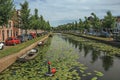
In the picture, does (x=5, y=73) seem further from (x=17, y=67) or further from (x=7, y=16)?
(x=7, y=16)

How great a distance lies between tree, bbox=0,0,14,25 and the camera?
104 ft

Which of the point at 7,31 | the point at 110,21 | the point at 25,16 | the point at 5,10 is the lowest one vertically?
the point at 7,31

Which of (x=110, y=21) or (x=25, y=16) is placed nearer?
(x=25, y=16)

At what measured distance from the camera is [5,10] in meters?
31.8

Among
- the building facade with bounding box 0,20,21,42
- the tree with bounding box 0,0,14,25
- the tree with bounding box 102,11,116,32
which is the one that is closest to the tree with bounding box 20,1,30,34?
the building facade with bounding box 0,20,21,42

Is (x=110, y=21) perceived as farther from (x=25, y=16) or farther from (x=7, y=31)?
(x=7, y=31)

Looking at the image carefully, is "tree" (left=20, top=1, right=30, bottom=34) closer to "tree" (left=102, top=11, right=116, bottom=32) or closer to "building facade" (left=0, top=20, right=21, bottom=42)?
"building facade" (left=0, top=20, right=21, bottom=42)

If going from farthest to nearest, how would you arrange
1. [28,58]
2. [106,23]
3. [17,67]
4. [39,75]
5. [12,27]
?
[106,23] → [12,27] → [28,58] → [17,67] → [39,75]

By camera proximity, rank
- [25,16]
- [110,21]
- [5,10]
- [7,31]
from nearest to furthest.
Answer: [5,10] < [7,31] < [25,16] < [110,21]

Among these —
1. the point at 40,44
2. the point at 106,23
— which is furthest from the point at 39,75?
the point at 106,23

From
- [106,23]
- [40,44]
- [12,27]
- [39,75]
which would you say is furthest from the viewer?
[106,23]

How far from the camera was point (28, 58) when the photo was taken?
29.3 metres

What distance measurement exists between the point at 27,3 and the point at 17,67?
42.4m

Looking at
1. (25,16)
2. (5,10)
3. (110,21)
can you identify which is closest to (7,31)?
(25,16)
